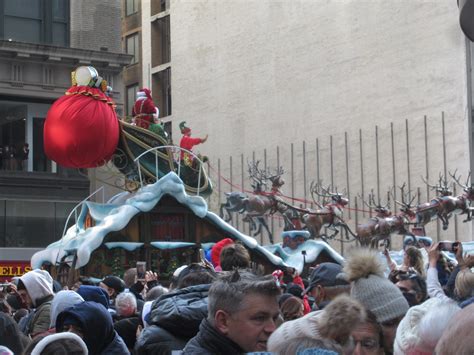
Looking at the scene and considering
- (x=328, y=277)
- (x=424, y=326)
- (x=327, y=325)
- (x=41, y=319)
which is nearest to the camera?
(x=424, y=326)

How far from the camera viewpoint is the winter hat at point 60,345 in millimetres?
5148

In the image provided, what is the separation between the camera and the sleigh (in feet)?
74.0

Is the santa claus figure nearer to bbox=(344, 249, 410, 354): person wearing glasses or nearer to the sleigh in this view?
the sleigh

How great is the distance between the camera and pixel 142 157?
74.5 feet

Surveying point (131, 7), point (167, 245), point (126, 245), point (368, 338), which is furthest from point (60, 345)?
point (131, 7)

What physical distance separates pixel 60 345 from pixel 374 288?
161cm

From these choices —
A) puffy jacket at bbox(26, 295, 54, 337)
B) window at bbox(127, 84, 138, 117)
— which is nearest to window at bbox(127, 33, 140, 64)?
window at bbox(127, 84, 138, 117)

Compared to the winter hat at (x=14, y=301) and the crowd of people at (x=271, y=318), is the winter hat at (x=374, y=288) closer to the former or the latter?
the crowd of people at (x=271, y=318)

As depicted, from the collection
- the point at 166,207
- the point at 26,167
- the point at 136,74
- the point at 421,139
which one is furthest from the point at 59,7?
the point at 136,74

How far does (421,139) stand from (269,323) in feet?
129

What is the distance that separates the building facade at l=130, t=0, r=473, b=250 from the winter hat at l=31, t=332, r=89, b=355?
33532 millimetres

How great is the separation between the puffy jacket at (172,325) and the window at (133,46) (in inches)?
2184

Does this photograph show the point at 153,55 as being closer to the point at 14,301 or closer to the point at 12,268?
the point at 12,268

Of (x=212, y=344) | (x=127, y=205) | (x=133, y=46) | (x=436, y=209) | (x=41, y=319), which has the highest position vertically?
(x=133, y=46)
